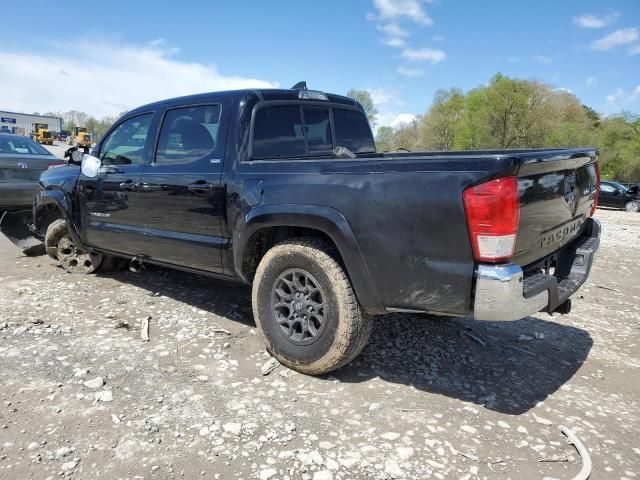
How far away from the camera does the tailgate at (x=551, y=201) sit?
2.54 meters

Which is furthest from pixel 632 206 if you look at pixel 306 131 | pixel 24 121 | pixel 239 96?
pixel 24 121

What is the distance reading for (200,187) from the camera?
3.66 metres

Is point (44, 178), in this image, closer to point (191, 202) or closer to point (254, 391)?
point (191, 202)

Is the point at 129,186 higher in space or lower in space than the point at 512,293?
higher

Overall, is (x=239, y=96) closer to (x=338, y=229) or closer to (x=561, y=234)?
(x=338, y=229)

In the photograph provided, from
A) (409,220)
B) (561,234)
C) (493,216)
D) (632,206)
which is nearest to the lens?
(493,216)

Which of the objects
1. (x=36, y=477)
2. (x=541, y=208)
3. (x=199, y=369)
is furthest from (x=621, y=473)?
(x=36, y=477)

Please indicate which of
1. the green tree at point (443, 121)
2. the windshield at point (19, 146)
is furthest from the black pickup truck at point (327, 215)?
the green tree at point (443, 121)

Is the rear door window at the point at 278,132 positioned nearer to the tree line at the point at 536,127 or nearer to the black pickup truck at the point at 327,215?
the black pickup truck at the point at 327,215

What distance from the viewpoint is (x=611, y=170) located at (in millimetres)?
49469

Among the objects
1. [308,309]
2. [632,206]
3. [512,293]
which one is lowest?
[632,206]

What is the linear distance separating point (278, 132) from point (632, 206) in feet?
74.3

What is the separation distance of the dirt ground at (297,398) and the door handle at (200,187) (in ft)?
3.96

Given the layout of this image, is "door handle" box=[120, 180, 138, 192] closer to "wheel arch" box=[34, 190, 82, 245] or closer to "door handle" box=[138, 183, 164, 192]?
"door handle" box=[138, 183, 164, 192]
